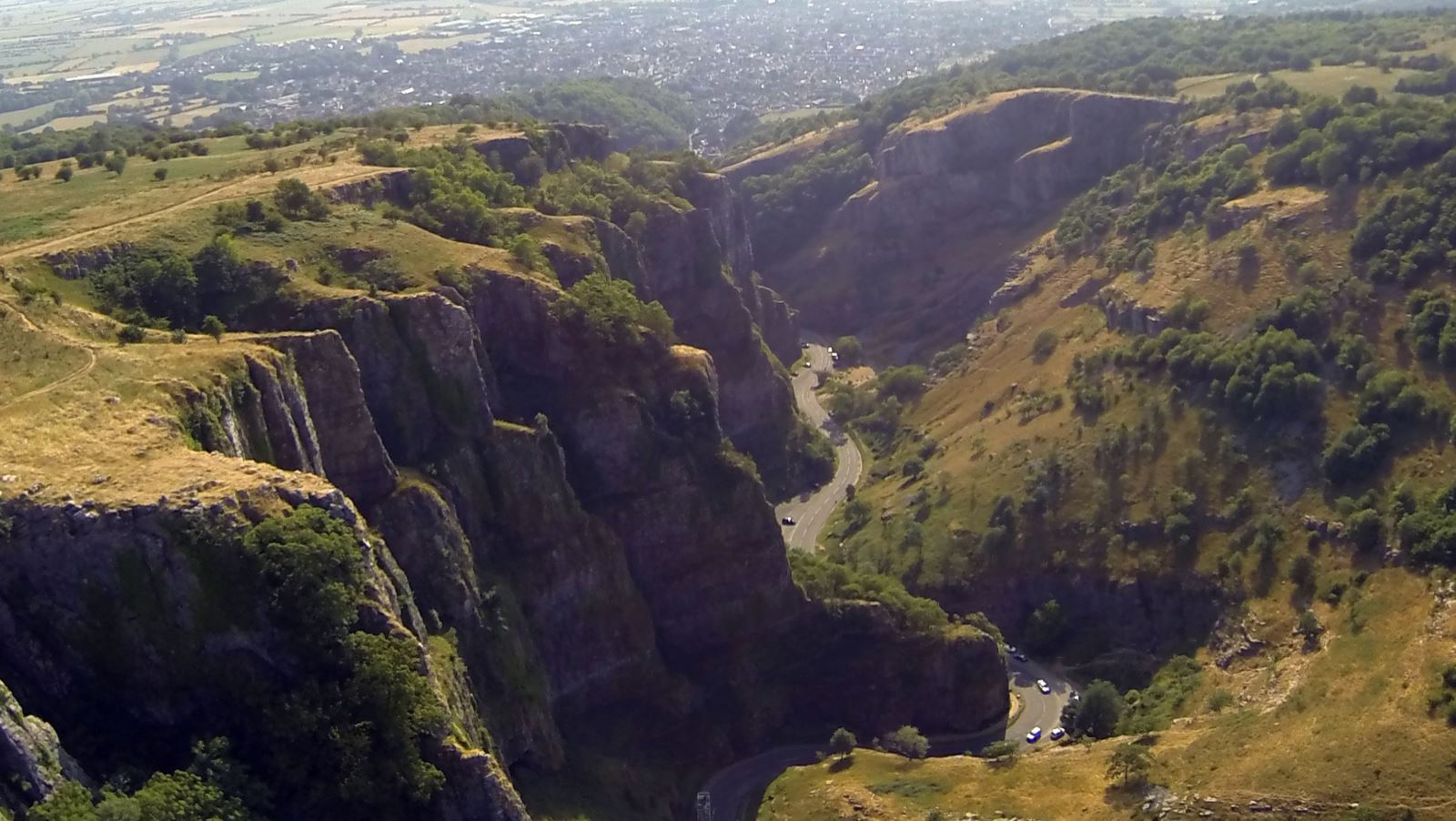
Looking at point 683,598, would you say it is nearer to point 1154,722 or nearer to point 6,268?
point 1154,722

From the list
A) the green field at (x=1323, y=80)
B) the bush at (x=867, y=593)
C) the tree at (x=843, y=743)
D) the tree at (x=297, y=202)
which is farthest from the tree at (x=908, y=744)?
the green field at (x=1323, y=80)

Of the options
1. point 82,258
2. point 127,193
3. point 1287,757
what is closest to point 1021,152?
point 1287,757

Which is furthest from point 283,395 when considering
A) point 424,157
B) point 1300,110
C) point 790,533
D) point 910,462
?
point 1300,110

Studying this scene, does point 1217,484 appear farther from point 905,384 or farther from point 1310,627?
point 905,384

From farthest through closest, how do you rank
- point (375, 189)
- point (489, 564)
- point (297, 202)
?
point (375, 189), point (297, 202), point (489, 564)

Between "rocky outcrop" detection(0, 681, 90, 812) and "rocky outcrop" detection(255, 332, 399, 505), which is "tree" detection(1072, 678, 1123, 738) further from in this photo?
"rocky outcrop" detection(0, 681, 90, 812)

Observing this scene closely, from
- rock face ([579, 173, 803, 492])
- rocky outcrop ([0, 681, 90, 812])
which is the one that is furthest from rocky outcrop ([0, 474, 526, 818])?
rock face ([579, 173, 803, 492])
